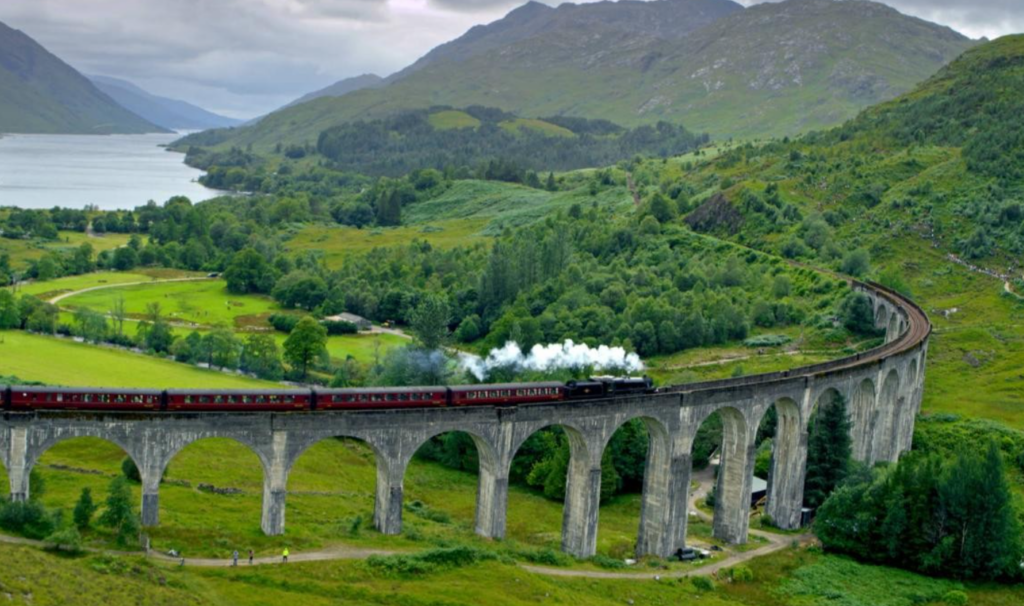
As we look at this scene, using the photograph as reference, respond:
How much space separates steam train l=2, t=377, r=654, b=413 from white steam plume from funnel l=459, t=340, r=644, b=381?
19.9 m

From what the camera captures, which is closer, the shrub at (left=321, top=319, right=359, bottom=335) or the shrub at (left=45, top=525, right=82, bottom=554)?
the shrub at (left=45, top=525, right=82, bottom=554)

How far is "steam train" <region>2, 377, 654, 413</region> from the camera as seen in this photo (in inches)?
1884

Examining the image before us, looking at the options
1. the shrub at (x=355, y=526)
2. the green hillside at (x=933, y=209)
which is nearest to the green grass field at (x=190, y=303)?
the green hillside at (x=933, y=209)

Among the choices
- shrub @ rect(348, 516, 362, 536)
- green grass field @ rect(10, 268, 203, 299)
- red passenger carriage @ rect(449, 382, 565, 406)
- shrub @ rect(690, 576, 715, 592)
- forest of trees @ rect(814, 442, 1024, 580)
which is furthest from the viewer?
green grass field @ rect(10, 268, 203, 299)

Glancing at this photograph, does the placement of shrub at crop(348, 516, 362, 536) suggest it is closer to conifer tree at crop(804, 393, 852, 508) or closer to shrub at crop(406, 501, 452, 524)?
shrub at crop(406, 501, 452, 524)

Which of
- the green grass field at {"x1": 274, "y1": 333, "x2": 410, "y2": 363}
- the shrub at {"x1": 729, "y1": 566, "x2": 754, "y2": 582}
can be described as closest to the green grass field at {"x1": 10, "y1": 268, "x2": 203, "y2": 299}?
the green grass field at {"x1": 274, "y1": 333, "x2": 410, "y2": 363}

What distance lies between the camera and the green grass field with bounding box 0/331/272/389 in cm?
9250

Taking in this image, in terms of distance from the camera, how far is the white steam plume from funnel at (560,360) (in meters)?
82.3

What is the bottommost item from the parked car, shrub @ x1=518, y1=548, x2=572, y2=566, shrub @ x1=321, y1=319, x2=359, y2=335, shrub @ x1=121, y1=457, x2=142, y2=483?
the parked car

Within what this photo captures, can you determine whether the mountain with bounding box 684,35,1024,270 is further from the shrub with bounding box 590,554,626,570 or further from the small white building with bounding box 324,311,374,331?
the shrub with bounding box 590,554,626,570

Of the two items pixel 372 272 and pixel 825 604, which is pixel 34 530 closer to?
pixel 825 604

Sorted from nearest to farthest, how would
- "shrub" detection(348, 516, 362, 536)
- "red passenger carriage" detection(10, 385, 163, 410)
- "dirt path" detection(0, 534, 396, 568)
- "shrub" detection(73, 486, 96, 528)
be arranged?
1. "dirt path" detection(0, 534, 396, 568)
2. "red passenger carriage" detection(10, 385, 163, 410)
3. "shrub" detection(73, 486, 96, 528)
4. "shrub" detection(348, 516, 362, 536)

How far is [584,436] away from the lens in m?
58.1

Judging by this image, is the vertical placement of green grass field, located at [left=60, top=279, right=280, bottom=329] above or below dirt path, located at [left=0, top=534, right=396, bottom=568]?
above
